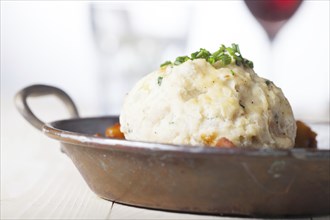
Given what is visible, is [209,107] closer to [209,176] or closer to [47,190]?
[209,176]

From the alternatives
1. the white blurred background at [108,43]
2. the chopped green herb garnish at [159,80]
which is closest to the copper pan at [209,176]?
the chopped green herb garnish at [159,80]

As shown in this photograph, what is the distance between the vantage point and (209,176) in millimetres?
1246

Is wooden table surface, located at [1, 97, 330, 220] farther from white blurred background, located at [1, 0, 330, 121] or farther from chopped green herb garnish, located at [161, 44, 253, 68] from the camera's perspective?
white blurred background, located at [1, 0, 330, 121]

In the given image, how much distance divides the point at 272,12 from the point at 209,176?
1239 mm

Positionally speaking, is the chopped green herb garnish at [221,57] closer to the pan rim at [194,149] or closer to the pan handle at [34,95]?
the pan rim at [194,149]

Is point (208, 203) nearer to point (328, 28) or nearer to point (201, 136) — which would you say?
point (201, 136)

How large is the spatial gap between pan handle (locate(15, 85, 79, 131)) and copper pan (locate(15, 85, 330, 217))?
0.60 m

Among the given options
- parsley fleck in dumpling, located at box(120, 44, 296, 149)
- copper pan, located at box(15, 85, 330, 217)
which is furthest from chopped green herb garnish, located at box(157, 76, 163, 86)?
copper pan, located at box(15, 85, 330, 217)

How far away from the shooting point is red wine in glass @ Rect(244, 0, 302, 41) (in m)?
2.27

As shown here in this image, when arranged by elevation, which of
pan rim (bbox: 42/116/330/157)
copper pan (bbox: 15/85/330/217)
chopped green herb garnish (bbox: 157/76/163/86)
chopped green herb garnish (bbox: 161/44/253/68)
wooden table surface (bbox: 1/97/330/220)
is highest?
chopped green herb garnish (bbox: 161/44/253/68)

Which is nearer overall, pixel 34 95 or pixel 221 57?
pixel 221 57

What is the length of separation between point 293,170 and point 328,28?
5273 mm

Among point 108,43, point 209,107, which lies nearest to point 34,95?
point 209,107

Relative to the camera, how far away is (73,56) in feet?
20.8
